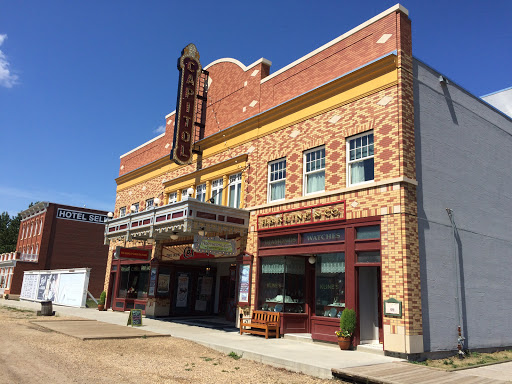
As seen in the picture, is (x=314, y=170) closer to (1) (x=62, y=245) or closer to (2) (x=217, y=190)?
(2) (x=217, y=190)

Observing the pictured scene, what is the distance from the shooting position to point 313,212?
14609mm

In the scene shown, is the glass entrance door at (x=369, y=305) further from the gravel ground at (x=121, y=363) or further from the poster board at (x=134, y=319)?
the poster board at (x=134, y=319)

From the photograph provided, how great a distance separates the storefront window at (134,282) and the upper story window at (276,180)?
9.86 metres

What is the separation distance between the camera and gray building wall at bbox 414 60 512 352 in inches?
492

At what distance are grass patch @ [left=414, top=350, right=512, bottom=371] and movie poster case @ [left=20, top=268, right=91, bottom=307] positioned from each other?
75.5 ft

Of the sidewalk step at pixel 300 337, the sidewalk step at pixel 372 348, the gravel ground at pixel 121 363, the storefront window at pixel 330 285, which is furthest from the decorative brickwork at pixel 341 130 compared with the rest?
the gravel ground at pixel 121 363

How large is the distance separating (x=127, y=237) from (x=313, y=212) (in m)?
9.46

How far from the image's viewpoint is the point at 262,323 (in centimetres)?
1501

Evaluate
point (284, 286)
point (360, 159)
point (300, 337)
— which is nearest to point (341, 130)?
point (360, 159)

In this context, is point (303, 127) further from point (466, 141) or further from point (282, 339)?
point (282, 339)

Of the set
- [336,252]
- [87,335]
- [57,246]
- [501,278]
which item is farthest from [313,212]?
[57,246]

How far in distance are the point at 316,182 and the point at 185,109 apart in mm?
8929

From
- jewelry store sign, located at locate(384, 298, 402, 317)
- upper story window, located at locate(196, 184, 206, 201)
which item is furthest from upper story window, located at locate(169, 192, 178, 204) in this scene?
jewelry store sign, located at locate(384, 298, 402, 317)

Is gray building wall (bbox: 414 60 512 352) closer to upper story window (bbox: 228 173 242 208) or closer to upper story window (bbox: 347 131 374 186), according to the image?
upper story window (bbox: 347 131 374 186)
